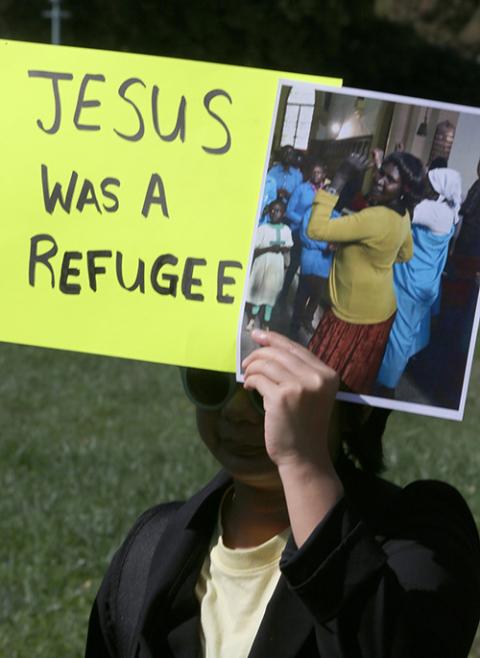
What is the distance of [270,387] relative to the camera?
6.18 feet

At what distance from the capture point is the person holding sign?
6.19ft

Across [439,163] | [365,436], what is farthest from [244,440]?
[439,163]

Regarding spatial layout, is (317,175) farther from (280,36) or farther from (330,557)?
(280,36)

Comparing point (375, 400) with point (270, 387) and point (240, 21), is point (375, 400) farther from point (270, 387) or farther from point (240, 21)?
point (240, 21)

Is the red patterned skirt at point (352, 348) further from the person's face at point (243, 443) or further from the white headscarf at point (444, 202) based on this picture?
the person's face at point (243, 443)

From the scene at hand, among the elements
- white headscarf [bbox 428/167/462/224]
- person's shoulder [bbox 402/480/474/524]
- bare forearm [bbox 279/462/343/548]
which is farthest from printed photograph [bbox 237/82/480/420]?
person's shoulder [bbox 402/480/474/524]

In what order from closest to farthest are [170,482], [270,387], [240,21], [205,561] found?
[270,387], [205,561], [170,482], [240,21]

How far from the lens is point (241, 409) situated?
2.14 metres

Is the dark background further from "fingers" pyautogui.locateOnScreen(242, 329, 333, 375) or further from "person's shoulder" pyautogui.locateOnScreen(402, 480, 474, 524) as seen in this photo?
"fingers" pyautogui.locateOnScreen(242, 329, 333, 375)

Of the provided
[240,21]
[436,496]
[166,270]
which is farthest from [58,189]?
[240,21]

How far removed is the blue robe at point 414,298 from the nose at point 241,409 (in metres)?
0.29

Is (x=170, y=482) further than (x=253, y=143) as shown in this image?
Yes

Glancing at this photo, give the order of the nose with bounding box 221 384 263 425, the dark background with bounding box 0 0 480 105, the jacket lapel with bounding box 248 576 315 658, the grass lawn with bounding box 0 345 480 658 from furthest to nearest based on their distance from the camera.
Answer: the dark background with bounding box 0 0 480 105 < the grass lawn with bounding box 0 345 480 658 < the nose with bounding box 221 384 263 425 < the jacket lapel with bounding box 248 576 315 658

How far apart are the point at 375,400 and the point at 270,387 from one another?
0.14 metres
